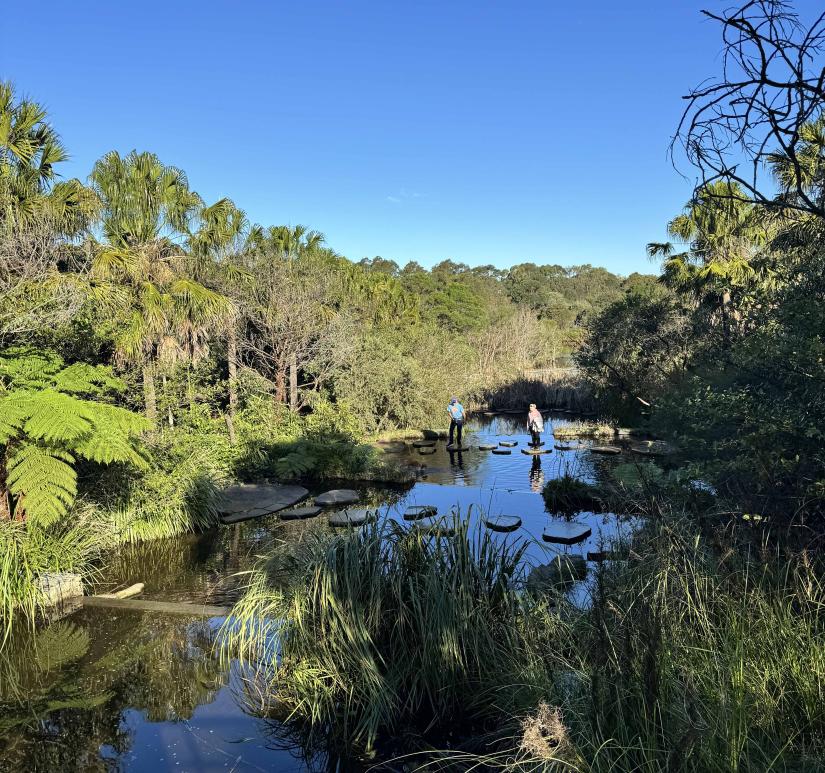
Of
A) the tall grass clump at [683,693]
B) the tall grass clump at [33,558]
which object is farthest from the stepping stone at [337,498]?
the tall grass clump at [683,693]

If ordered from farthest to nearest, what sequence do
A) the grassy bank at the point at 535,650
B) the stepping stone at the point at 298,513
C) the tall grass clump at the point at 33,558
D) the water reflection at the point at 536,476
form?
the water reflection at the point at 536,476 → the stepping stone at the point at 298,513 → the tall grass clump at the point at 33,558 → the grassy bank at the point at 535,650

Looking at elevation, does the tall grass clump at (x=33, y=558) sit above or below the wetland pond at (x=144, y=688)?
above

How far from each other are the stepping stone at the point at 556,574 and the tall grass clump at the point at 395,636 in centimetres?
23

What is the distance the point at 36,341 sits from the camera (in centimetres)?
760

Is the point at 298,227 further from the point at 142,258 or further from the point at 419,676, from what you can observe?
the point at 419,676

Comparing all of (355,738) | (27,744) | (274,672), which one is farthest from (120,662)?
(355,738)

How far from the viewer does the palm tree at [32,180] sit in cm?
991

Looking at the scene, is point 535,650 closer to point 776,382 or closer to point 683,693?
point 683,693

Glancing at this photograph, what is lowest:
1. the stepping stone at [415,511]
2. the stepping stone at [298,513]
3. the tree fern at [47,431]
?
the stepping stone at [298,513]

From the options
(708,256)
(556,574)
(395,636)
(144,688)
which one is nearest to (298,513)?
(556,574)

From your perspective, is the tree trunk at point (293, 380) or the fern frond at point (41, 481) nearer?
the fern frond at point (41, 481)

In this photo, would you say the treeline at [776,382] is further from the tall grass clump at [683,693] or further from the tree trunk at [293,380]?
the tree trunk at [293,380]

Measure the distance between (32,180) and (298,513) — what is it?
23.5ft

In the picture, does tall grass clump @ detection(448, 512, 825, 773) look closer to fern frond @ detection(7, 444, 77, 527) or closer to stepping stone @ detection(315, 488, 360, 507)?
fern frond @ detection(7, 444, 77, 527)
